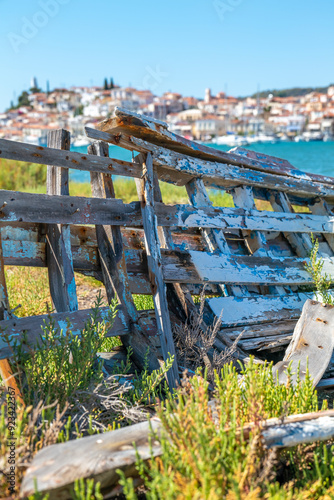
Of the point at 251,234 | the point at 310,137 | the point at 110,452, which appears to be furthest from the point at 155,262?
the point at 310,137

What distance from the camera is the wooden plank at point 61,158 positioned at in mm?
3064

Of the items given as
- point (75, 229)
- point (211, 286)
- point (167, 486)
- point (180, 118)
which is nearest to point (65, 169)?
point (75, 229)

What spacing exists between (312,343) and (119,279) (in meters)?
1.57

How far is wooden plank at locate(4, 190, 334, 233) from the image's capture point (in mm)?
3068

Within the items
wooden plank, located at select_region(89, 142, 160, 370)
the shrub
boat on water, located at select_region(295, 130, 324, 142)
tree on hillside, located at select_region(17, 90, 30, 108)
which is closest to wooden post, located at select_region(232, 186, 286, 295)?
wooden plank, located at select_region(89, 142, 160, 370)

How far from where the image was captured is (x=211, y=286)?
432 cm

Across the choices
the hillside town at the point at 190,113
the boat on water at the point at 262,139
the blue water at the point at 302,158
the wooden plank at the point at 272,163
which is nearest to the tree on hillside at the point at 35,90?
the hillside town at the point at 190,113

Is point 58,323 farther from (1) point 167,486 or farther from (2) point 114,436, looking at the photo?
(1) point 167,486

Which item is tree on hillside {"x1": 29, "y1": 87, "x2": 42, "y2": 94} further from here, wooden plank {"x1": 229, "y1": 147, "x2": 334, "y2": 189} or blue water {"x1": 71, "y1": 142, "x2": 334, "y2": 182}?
wooden plank {"x1": 229, "y1": 147, "x2": 334, "y2": 189}

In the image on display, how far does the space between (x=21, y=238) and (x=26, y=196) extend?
1.45 feet

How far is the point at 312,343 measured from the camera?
351cm

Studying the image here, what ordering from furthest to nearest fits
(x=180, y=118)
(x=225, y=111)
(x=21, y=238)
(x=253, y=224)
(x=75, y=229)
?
1. (x=225, y=111)
2. (x=180, y=118)
3. (x=253, y=224)
4. (x=75, y=229)
5. (x=21, y=238)

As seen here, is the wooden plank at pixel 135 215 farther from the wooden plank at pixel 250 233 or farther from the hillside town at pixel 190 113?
the hillside town at pixel 190 113

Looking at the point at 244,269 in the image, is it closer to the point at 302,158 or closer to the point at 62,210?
the point at 62,210
